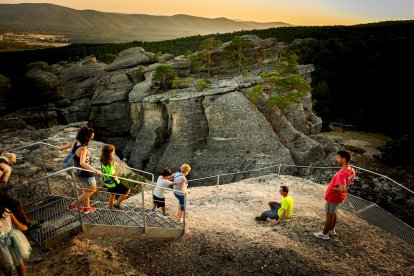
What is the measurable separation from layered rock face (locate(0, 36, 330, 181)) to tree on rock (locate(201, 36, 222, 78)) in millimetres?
1345

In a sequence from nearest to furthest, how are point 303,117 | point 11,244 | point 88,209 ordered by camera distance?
point 11,244 → point 88,209 → point 303,117

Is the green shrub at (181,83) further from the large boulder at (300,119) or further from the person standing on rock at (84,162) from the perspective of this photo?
the person standing on rock at (84,162)

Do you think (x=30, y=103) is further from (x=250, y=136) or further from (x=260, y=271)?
(x=260, y=271)

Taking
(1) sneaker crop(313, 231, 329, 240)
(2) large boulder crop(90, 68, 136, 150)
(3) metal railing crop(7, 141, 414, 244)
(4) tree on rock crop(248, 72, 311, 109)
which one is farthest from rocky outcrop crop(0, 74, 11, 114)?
(1) sneaker crop(313, 231, 329, 240)

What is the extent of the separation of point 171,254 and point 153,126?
2491 centimetres

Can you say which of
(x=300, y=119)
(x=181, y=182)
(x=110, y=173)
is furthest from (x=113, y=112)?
(x=110, y=173)

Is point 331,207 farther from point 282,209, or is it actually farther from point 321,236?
point 282,209

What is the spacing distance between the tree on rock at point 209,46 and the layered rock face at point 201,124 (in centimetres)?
135

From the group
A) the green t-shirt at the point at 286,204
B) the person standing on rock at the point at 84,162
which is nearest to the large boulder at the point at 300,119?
the green t-shirt at the point at 286,204

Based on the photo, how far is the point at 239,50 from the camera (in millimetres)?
38562

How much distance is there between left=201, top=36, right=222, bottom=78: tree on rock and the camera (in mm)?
37059

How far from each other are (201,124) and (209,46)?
43.9ft

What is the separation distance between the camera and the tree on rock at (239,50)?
124 ft

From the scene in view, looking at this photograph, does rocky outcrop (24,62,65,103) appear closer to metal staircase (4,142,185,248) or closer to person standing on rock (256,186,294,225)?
metal staircase (4,142,185,248)
